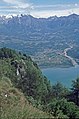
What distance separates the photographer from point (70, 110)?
77.2ft

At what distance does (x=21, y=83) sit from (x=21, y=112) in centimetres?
4412

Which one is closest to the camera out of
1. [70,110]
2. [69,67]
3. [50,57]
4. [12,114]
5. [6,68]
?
[12,114]

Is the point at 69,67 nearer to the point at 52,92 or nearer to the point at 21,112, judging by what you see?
the point at 52,92

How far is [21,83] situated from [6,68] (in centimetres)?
324

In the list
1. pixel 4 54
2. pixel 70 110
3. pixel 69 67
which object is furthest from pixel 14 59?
pixel 69 67

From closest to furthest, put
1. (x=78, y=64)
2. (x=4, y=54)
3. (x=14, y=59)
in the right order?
(x=14, y=59)
(x=4, y=54)
(x=78, y=64)

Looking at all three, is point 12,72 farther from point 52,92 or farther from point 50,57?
point 50,57

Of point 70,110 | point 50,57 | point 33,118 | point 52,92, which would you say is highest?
point 33,118

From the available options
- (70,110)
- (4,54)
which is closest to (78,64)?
(4,54)

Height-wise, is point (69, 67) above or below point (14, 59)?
below

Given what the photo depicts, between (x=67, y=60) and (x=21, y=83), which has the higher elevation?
(x=21, y=83)

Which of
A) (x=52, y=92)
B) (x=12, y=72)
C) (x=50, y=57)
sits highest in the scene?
(x=12, y=72)

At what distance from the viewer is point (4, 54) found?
59.0 metres

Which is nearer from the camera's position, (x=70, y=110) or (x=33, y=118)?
(x=33, y=118)
